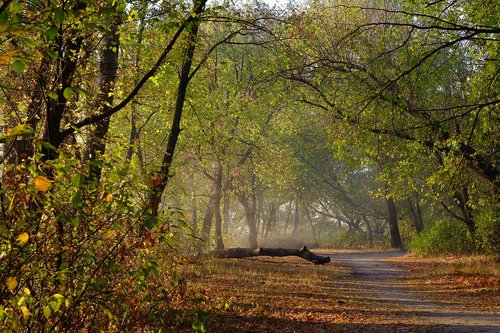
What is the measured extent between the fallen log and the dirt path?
190 cm

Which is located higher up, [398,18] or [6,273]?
[398,18]

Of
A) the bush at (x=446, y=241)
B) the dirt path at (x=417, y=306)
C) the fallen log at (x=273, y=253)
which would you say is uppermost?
the bush at (x=446, y=241)

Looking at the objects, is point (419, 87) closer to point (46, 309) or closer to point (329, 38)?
point (329, 38)

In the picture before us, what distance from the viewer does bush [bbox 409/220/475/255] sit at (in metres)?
24.1

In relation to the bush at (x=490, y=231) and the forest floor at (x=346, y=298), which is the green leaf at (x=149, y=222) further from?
the bush at (x=490, y=231)

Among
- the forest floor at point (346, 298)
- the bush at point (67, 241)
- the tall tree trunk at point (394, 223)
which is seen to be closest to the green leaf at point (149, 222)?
the bush at point (67, 241)

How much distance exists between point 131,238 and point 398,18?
17.6 m

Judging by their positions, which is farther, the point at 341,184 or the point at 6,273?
the point at 341,184

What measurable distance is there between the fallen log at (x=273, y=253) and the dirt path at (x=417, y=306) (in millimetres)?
1903

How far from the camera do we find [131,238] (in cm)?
404

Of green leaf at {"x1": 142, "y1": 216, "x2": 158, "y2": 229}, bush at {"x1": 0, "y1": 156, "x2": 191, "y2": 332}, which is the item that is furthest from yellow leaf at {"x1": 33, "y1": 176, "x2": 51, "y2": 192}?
green leaf at {"x1": 142, "y1": 216, "x2": 158, "y2": 229}

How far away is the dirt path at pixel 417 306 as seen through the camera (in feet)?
29.3

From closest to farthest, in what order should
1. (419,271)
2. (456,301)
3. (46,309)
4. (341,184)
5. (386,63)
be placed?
(46,309)
(456,301)
(386,63)
(419,271)
(341,184)

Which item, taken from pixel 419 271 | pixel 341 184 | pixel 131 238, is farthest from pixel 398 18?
pixel 341 184
